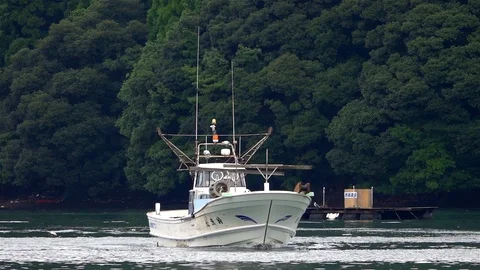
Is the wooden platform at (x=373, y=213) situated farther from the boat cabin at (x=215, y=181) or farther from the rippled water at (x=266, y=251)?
the boat cabin at (x=215, y=181)

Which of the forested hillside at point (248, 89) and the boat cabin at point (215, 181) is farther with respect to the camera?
the forested hillside at point (248, 89)

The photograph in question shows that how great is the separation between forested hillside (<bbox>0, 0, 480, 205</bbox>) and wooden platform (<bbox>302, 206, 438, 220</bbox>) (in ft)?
27.4

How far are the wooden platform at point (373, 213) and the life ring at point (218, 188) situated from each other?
34679 millimetres

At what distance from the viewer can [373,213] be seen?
110250 millimetres

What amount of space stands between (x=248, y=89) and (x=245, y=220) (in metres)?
55.7

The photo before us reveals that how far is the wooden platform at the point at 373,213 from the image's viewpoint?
10888cm

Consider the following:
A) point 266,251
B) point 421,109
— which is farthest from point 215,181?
point 421,109

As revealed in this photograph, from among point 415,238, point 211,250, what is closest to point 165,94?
point 415,238

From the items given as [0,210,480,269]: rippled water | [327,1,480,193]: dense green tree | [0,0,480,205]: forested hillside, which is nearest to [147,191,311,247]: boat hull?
[0,210,480,269]: rippled water

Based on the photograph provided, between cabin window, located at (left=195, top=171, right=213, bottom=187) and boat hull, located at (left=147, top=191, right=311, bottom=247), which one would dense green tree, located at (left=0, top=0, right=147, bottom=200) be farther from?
boat hull, located at (left=147, top=191, right=311, bottom=247)

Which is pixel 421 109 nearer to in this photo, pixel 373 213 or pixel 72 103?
pixel 373 213

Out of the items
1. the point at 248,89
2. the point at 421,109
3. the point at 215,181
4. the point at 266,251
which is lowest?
the point at 266,251

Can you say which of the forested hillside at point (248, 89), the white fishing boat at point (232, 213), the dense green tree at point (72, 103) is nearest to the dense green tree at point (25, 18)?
the forested hillside at point (248, 89)

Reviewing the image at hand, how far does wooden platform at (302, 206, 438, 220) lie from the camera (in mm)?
108875
